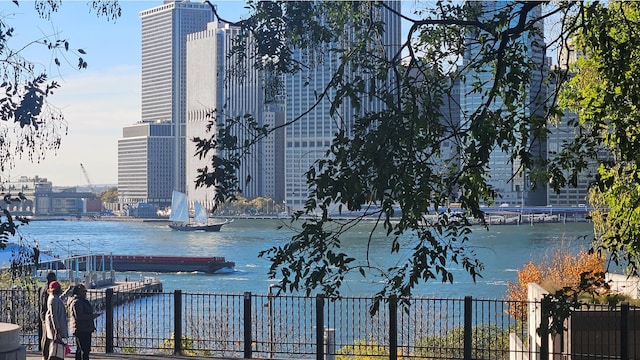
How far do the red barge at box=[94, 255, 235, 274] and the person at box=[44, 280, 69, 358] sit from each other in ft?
229

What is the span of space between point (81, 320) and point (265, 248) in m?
94.1

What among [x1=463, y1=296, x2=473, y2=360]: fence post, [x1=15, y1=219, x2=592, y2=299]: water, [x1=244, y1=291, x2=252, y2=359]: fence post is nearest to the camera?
[x1=463, y1=296, x2=473, y2=360]: fence post

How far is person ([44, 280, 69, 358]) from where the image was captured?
37.9ft

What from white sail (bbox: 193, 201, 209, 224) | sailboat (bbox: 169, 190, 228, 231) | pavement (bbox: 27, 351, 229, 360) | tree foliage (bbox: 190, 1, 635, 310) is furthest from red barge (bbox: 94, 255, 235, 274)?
tree foliage (bbox: 190, 1, 635, 310)

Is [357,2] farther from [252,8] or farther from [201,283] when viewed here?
[201,283]

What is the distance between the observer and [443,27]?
8.64 metres

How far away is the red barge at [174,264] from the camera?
3228 inches

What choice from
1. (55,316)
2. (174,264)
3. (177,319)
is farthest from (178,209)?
(55,316)

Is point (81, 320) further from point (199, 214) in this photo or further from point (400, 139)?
point (199, 214)

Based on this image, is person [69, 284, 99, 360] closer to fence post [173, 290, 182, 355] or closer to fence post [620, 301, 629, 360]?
fence post [173, 290, 182, 355]

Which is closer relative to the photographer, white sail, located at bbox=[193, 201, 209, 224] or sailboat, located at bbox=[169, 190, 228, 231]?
sailboat, located at bbox=[169, 190, 228, 231]

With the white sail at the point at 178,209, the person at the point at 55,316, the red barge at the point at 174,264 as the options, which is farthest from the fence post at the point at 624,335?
the white sail at the point at 178,209

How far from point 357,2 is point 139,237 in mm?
148286

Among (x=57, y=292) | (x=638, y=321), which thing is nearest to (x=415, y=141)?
(x=57, y=292)
